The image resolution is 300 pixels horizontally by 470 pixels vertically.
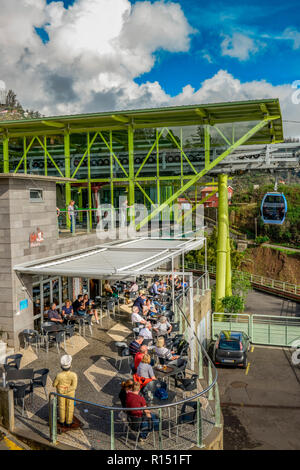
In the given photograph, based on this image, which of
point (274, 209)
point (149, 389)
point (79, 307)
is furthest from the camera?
point (274, 209)

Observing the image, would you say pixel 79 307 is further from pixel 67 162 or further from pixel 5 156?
pixel 5 156

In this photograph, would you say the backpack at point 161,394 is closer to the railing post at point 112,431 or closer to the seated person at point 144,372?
the seated person at point 144,372

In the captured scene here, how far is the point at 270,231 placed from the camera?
66.4m

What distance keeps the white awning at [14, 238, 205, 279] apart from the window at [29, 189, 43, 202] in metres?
1.79

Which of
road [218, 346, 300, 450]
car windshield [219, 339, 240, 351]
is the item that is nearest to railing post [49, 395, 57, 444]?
road [218, 346, 300, 450]

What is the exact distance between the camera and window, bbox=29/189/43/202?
39.6 feet

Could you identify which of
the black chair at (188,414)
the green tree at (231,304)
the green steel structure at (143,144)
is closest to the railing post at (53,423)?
the black chair at (188,414)

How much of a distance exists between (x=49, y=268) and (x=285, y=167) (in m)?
14.4

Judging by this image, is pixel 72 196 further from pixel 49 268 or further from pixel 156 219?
pixel 49 268

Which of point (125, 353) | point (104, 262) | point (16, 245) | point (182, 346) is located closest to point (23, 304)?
point (16, 245)

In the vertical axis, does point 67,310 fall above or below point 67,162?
below

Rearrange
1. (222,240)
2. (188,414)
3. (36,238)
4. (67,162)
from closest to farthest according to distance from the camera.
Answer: (188,414) → (36,238) → (222,240) → (67,162)

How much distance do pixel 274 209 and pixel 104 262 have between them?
39.9ft

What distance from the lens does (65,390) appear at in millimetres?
7293
